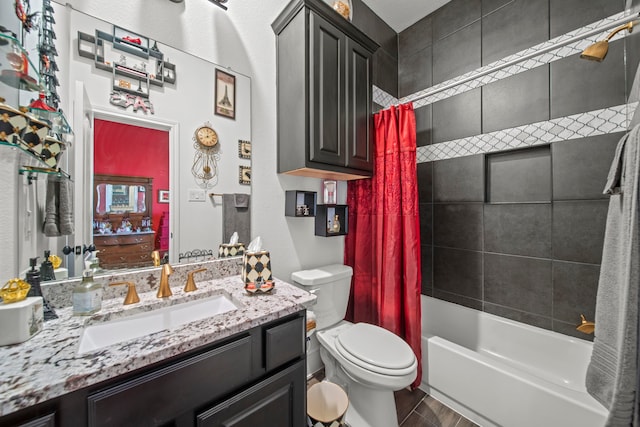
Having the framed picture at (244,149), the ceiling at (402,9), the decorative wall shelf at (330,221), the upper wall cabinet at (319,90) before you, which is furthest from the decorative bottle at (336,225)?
the ceiling at (402,9)

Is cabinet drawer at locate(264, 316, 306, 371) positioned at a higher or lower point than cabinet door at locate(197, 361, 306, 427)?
higher

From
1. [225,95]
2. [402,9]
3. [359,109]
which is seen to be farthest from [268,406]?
[402,9]

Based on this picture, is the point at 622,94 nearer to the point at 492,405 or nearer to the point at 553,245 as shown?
the point at 553,245

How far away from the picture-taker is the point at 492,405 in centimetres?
126

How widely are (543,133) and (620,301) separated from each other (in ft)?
3.94

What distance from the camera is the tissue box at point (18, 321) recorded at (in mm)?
592

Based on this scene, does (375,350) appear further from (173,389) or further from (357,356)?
(173,389)

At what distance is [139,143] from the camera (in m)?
1.01

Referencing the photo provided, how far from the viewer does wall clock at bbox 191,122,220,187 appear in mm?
1155

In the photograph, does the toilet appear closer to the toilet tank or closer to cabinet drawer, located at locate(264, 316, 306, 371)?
the toilet tank

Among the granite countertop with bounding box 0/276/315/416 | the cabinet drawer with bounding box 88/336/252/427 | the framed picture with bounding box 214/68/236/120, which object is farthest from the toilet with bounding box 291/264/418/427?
the framed picture with bounding box 214/68/236/120

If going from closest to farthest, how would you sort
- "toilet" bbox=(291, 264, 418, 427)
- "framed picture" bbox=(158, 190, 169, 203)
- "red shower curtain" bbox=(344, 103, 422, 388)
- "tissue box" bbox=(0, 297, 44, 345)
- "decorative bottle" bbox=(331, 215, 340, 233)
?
"tissue box" bbox=(0, 297, 44, 345), "framed picture" bbox=(158, 190, 169, 203), "toilet" bbox=(291, 264, 418, 427), "red shower curtain" bbox=(344, 103, 422, 388), "decorative bottle" bbox=(331, 215, 340, 233)

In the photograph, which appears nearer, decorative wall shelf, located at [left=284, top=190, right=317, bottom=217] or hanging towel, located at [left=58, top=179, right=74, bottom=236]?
hanging towel, located at [left=58, top=179, right=74, bottom=236]

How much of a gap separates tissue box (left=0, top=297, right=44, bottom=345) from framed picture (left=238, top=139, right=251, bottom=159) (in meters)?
0.94
